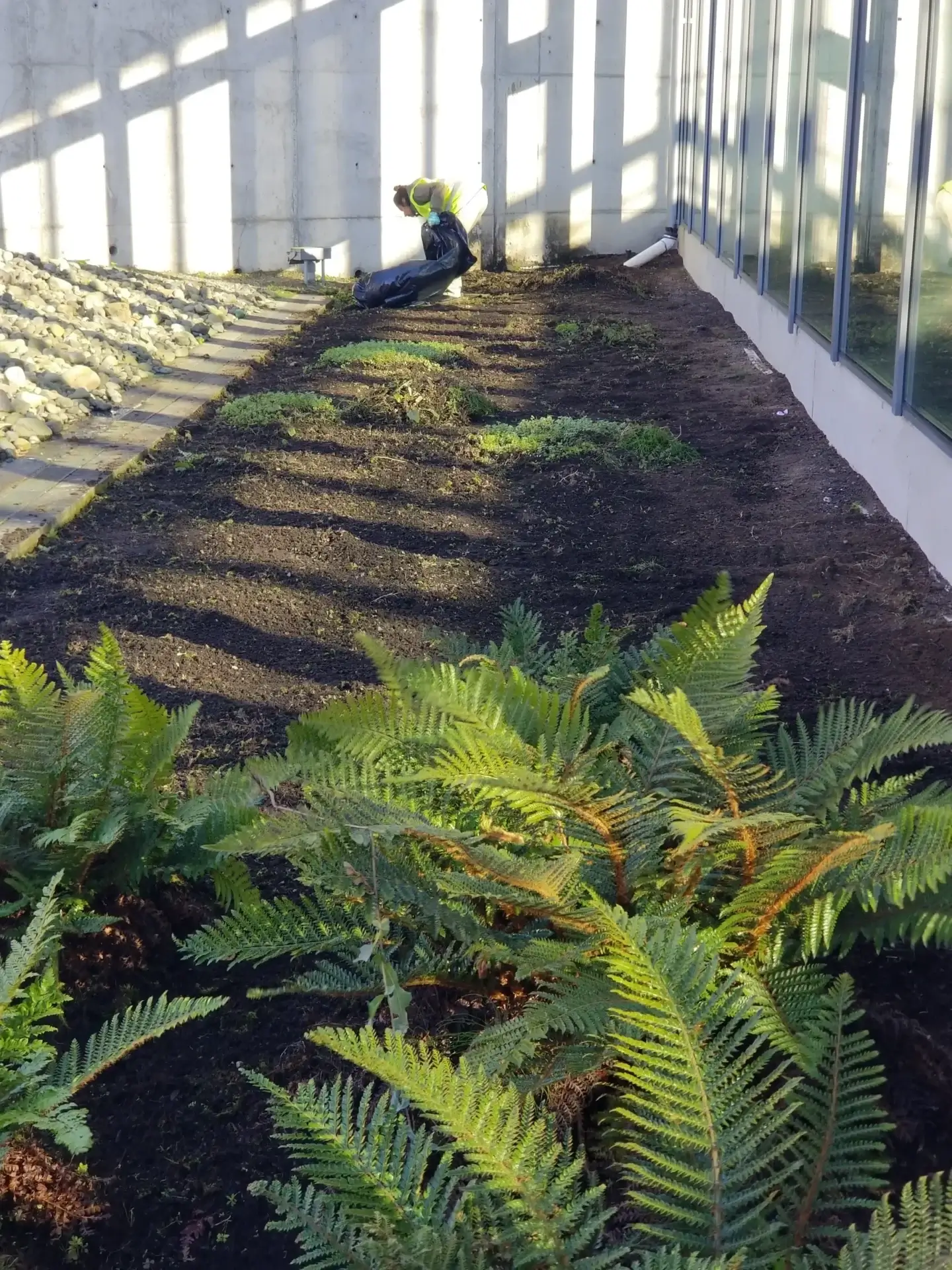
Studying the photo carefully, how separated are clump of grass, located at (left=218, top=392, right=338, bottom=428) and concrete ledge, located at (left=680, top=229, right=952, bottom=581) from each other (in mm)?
2782

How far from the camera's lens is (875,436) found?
19.8 feet

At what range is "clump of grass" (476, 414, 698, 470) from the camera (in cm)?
689

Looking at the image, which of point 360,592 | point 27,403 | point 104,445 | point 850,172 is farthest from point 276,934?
point 27,403

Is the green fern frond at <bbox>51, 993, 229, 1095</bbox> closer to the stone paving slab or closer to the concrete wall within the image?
the stone paving slab

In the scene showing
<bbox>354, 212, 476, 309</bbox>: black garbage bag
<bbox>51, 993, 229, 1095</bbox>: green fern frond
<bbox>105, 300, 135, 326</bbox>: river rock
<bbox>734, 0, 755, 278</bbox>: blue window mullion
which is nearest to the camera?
<bbox>51, 993, 229, 1095</bbox>: green fern frond

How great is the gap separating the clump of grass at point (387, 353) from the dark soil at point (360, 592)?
64cm

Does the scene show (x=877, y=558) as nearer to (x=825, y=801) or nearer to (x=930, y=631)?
(x=930, y=631)

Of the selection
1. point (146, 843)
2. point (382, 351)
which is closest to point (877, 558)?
point (146, 843)

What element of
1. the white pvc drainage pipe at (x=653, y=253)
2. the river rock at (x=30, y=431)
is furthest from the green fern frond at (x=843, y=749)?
the white pvc drainage pipe at (x=653, y=253)

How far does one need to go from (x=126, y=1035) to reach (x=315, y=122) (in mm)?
15742

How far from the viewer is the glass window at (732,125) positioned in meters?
11.1

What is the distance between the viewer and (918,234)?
5.12 m

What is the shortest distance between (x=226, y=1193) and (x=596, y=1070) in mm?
600

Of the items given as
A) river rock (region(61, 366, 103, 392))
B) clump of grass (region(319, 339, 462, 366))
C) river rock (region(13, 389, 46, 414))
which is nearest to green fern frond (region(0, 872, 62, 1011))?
river rock (region(13, 389, 46, 414))
